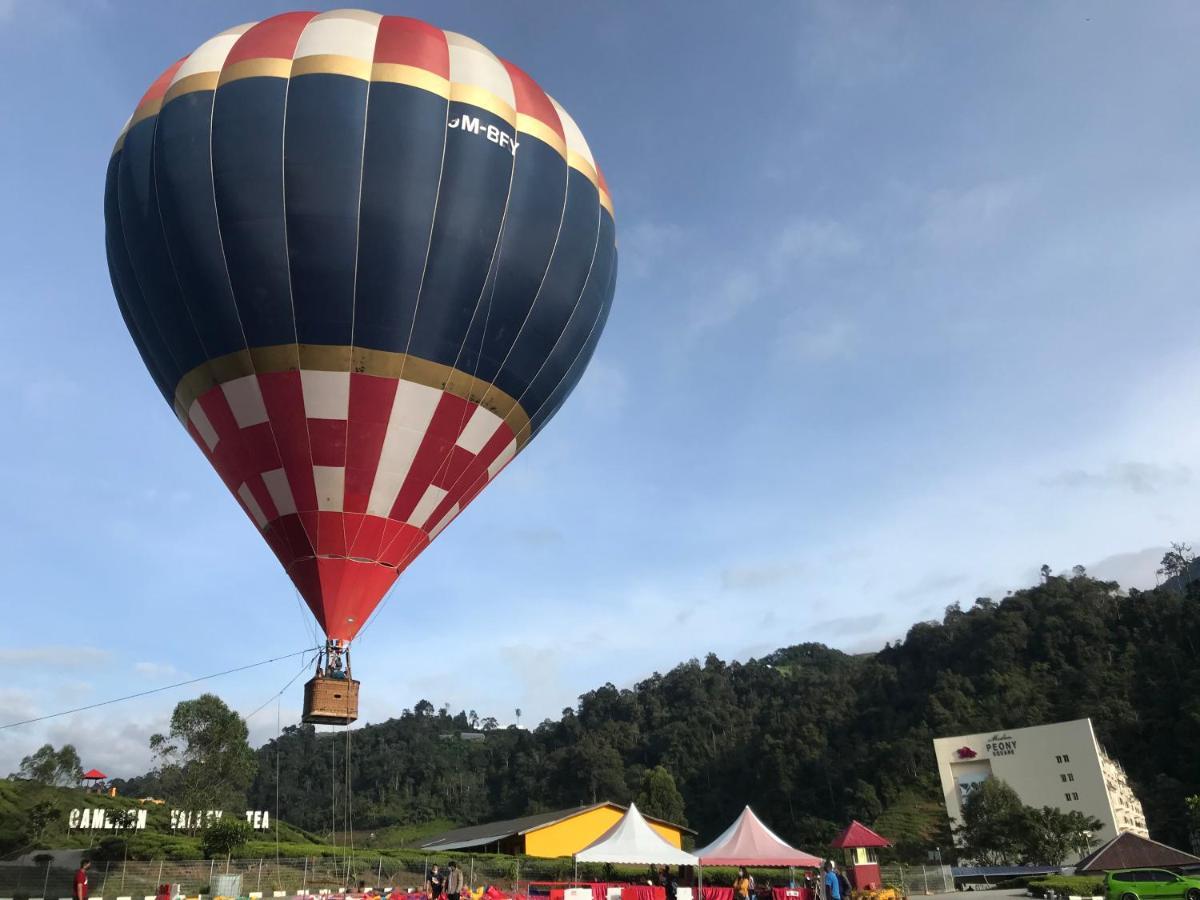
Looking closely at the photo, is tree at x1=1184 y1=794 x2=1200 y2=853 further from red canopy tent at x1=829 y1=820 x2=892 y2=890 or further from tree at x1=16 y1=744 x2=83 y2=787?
tree at x1=16 y1=744 x2=83 y2=787

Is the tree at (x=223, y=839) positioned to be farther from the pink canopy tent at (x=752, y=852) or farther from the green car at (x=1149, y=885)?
the green car at (x=1149, y=885)

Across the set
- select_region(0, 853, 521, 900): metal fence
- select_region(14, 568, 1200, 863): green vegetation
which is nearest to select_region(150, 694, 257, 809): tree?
select_region(14, 568, 1200, 863): green vegetation

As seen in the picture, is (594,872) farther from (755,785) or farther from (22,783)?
(755,785)

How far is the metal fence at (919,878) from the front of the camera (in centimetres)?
3029

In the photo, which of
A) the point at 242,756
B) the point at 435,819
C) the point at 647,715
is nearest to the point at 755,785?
the point at 647,715

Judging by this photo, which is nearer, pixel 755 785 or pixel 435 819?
pixel 755 785

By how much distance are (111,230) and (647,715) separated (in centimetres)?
11684

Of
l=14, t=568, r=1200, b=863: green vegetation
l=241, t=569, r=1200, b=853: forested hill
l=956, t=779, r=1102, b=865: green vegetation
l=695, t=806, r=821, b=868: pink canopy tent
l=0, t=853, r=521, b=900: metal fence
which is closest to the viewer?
l=695, t=806, r=821, b=868: pink canopy tent

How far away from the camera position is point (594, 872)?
39.1 metres

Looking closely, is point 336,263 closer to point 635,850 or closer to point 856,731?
point 635,850

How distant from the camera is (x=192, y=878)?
28.7 metres

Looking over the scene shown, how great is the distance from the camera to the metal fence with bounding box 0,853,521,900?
2730 centimetres

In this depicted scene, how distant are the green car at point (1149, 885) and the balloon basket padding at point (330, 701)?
56.4 feet

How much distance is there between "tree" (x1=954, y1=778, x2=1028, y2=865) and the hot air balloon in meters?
44.8
